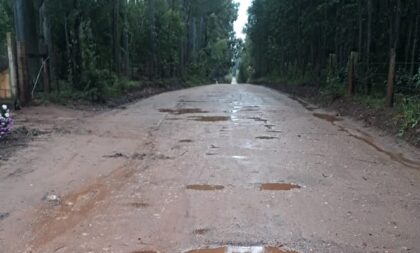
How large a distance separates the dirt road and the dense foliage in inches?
207

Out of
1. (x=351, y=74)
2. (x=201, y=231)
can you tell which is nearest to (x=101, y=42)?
(x=351, y=74)

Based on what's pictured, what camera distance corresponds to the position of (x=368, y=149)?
8.41m

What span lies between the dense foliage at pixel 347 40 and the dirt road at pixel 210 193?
5.25 m

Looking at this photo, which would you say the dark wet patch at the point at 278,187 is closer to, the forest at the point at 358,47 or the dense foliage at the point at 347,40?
the forest at the point at 358,47

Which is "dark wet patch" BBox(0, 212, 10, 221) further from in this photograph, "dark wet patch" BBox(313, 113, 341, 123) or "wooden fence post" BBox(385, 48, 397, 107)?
"wooden fence post" BBox(385, 48, 397, 107)

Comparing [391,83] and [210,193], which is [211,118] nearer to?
[391,83]

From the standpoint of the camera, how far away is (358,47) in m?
17.2

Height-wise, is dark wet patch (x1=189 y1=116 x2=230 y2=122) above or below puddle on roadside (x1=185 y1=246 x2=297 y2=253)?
above

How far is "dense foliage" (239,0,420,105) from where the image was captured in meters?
14.9

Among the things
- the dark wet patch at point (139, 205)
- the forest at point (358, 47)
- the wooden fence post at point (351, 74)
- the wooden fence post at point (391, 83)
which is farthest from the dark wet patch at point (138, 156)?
the wooden fence post at point (351, 74)

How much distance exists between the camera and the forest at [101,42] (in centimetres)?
1550

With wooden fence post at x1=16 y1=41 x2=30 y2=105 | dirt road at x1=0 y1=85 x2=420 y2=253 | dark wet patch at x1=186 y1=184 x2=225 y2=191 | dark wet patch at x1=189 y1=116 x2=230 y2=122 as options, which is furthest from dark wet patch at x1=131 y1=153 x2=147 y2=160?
wooden fence post at x1=16 y1=41 x2=30 y2=105

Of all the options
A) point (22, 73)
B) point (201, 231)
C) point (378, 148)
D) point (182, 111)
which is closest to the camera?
point (201, 231)

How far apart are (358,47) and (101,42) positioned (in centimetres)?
1355
